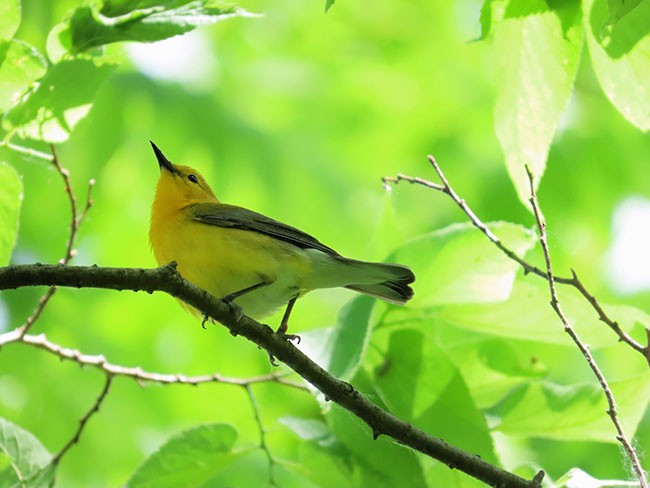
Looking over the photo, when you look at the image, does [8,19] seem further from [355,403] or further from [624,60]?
[624,60]

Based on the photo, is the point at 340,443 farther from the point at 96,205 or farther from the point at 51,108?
the point at 96,205

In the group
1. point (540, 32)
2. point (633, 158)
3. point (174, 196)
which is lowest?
point (540, 32)

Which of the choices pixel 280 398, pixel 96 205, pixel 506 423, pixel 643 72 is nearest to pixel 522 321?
pixel 506 423

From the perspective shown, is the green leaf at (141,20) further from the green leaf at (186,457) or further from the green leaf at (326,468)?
the green leaf at (326,468)

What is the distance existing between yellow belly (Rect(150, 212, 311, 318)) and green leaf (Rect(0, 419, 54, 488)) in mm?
1146

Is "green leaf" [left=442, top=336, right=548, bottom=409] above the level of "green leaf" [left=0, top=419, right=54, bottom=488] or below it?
above

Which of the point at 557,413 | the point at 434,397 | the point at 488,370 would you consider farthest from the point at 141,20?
the point at 557,413

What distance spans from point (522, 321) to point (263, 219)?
172 cm

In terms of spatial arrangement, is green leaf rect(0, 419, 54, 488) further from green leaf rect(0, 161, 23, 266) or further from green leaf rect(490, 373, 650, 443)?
green leaf rect(490, 373, 650, 443)

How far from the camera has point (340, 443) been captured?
4.18m

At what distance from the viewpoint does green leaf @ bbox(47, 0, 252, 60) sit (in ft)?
10.1

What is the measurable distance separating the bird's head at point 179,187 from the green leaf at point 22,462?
1848 mm

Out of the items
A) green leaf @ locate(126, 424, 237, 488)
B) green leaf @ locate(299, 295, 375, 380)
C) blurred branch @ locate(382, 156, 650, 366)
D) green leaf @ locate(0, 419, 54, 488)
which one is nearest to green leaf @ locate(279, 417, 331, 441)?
green leaf @ locate(126, 424, 237, 488)

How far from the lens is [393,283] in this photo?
4211mm
